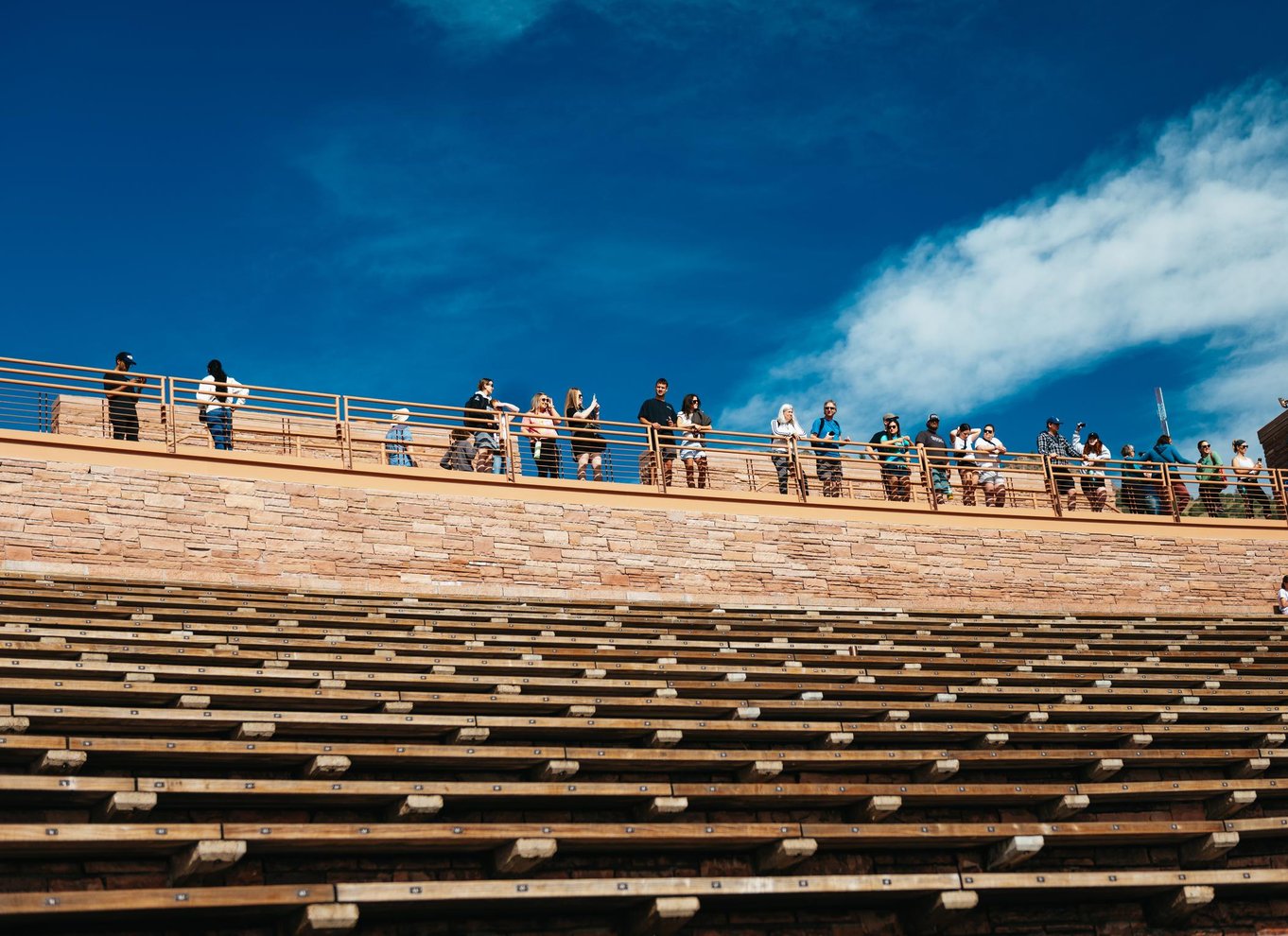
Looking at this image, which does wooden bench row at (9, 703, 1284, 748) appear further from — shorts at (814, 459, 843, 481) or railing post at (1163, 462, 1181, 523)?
railing post at (1163, 462, 1181, 523)

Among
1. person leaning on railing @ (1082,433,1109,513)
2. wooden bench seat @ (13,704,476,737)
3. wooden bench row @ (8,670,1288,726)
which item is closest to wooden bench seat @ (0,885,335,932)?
wooden bench seat @ (13,704,476,737)

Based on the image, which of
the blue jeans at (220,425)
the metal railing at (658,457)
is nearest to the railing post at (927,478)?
the metal railing at (658,457)

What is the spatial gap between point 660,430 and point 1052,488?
4.14m

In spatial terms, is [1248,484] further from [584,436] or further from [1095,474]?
[584,436]

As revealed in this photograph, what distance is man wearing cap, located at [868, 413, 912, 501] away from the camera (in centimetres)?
1444

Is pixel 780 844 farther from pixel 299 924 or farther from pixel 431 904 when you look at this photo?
pixel 299 924

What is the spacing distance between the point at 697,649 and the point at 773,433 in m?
5.44

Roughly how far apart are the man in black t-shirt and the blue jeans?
11.6 ft

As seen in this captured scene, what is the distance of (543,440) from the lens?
1323cm

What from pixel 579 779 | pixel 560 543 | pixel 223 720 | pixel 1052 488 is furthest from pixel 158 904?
pixel 1052 488

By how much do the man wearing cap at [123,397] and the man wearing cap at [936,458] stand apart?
7.07 meters

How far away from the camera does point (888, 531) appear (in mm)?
13648

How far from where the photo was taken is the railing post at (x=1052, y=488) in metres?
14.9

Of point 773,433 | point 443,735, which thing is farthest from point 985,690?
point 773,433
